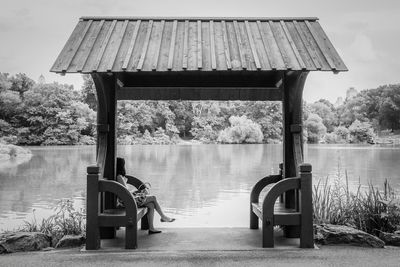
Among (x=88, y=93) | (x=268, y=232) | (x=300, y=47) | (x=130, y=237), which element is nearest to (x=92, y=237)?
(x=130, y=237)

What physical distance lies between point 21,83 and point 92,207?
1924 inches

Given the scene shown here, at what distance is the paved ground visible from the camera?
14.7ft

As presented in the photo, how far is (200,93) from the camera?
6.79 m

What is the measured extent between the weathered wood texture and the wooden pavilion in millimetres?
11

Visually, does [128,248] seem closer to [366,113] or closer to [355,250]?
[355,250]

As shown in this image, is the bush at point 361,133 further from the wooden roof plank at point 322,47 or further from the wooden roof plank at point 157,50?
the wooden roof plank at point 157,50

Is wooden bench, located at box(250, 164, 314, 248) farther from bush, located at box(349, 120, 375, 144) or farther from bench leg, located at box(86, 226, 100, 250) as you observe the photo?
bush, located at box(349, 120, 375, 144)

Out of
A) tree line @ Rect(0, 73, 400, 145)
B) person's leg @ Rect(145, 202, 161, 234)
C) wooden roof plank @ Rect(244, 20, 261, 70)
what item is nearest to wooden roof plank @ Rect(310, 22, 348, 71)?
wooden roof plank @ Rect(244, 20, 261, 70)

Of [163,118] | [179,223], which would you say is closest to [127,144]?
[163,118]

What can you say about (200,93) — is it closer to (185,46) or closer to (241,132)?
(185,46)

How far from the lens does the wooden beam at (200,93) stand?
261 inches

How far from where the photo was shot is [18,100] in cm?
4438

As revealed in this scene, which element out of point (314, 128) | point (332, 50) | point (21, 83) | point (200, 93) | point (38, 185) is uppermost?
point (21, 83)

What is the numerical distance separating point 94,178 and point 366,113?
245 ft
